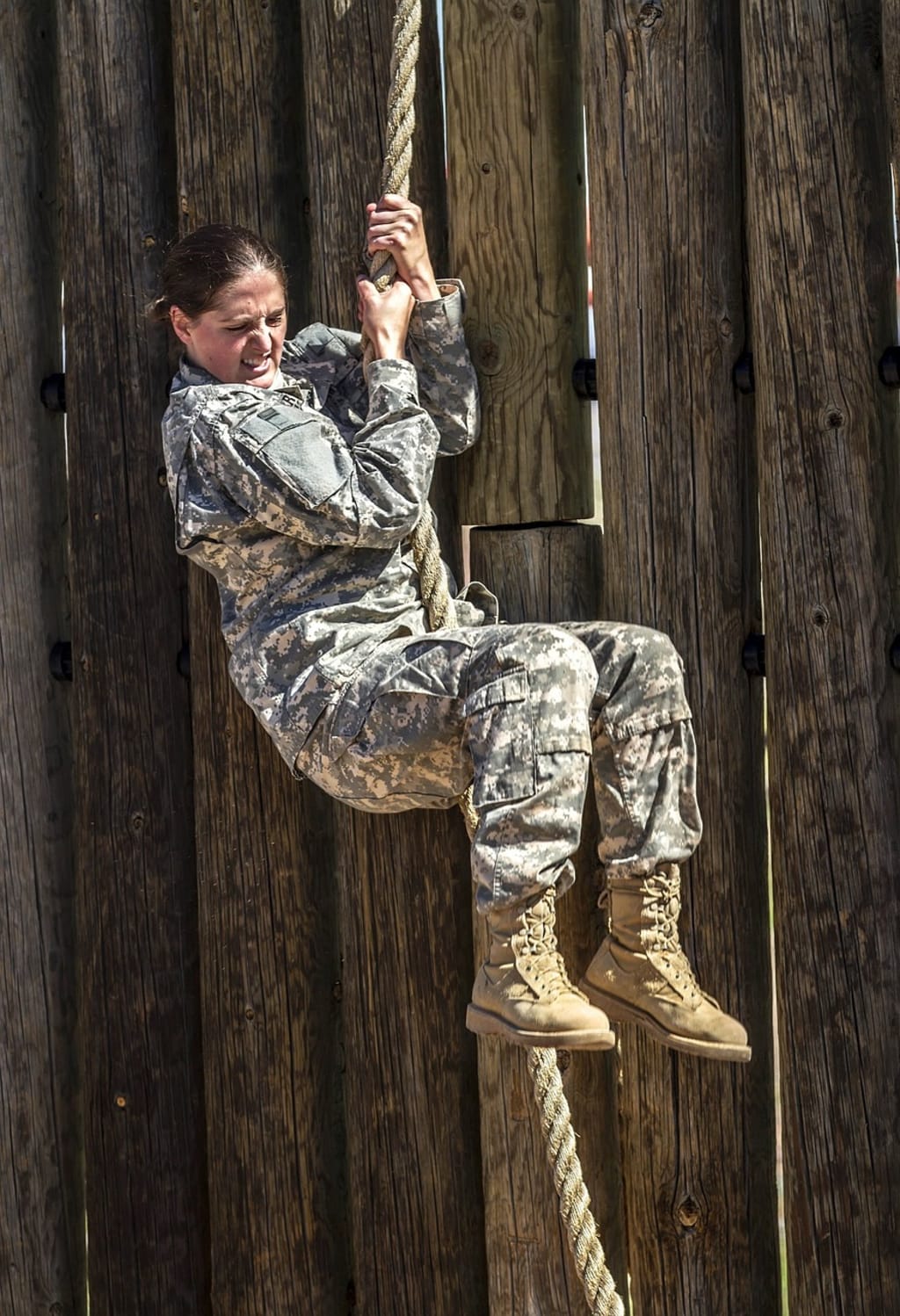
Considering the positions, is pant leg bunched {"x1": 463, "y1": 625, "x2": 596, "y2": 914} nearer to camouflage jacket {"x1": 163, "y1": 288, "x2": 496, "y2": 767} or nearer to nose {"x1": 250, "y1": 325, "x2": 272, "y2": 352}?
camouflage jacket {"x1": 163, "y1": 288, "x2": 496, "y2": 767}

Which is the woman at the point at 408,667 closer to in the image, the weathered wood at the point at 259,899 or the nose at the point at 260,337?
the nose at the point at 260,337

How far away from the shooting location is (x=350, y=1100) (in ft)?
13.4

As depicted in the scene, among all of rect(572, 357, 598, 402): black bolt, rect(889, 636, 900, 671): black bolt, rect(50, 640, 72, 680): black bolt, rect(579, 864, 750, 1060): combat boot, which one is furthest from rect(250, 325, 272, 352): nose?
rect(889, 636, 900, 671): black bolt

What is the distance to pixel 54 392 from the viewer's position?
4348 mm

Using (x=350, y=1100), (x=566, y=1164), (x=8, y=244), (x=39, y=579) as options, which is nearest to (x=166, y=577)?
(x=39, y=579)

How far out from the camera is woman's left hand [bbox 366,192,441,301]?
142 inches

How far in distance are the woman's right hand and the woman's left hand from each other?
6 centimetres

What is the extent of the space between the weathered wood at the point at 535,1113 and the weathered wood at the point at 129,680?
2.91 ft

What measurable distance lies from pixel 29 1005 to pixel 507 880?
1866mm

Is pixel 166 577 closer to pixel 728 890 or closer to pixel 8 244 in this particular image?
pixel 8 244

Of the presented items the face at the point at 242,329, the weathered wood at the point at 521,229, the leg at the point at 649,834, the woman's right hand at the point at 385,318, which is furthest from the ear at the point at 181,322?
the leg at the point at 649,834

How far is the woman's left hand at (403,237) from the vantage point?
11.8ft

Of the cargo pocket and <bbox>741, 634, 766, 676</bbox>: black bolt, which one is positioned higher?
<bbox>741, 634, 766, 676</bbox>: black bolt

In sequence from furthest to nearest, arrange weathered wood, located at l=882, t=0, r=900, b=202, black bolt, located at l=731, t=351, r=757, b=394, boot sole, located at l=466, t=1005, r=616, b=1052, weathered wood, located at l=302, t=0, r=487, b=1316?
weathered wood, located at l=302, t=0, r=487, b=1316
black bolt, located at l=731, t=351, r=757, b=394
weathered wood, located at l=882, t=0, r=900, b=202
boot sole, located at l=466, t=1005, r=616, b=1052
